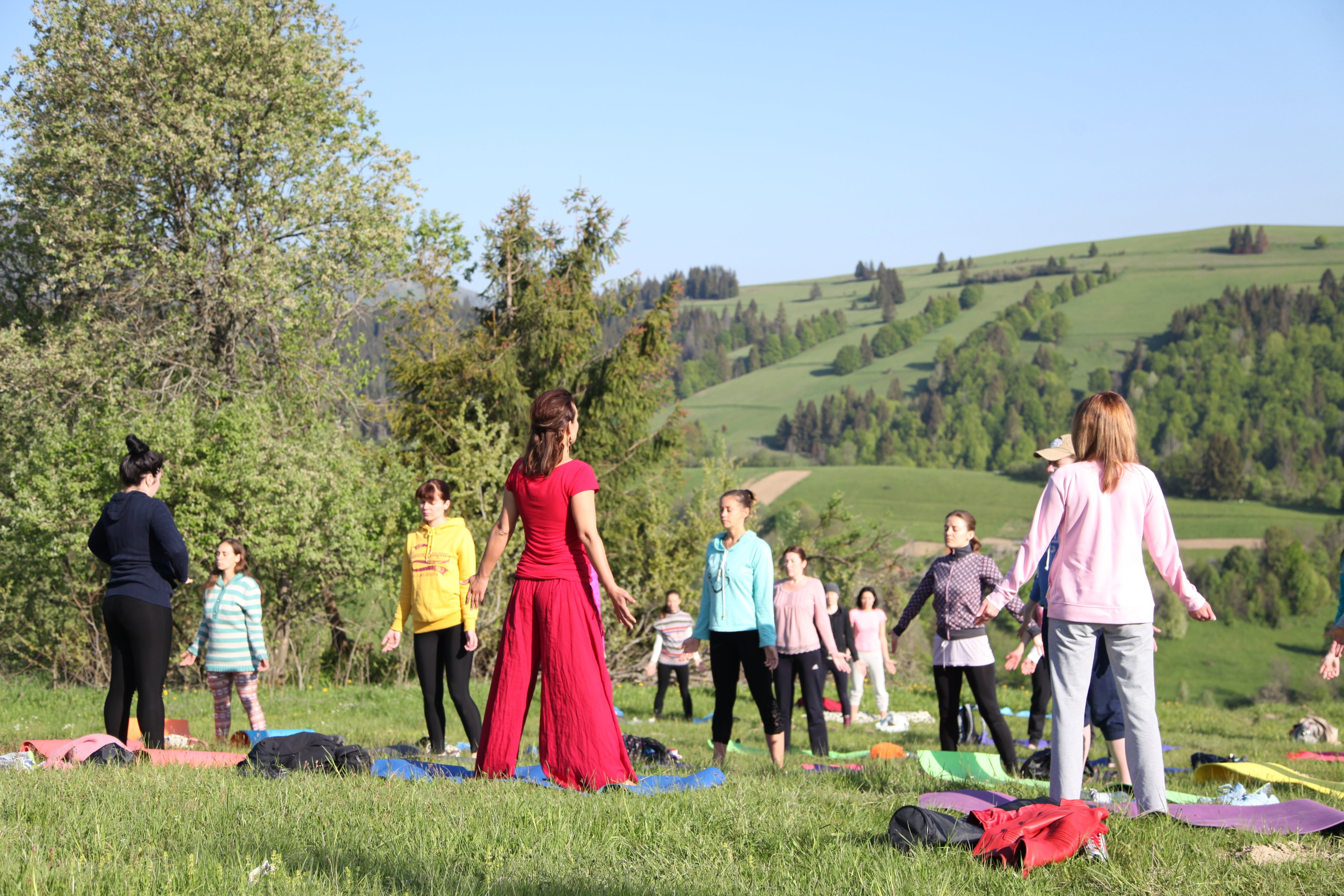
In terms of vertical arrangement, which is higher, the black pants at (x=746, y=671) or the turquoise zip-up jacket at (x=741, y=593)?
the turquoise zip-up jacket at (x=741, y=593)

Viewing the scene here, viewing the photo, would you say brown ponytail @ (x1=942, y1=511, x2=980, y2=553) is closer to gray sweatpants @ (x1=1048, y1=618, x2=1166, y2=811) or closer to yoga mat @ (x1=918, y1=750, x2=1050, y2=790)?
yoga mat @ (x1=918, y1=750, x2=1050, y2=790)

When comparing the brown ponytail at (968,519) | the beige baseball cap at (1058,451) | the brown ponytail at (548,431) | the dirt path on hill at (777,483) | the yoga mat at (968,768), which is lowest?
the dirt path on hill at (777,483)

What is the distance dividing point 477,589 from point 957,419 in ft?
564

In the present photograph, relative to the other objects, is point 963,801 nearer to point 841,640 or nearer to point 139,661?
point 139,661

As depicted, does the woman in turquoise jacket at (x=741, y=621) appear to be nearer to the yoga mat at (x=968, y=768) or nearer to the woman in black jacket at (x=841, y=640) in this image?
the yoga mat at (x=968, y=768)

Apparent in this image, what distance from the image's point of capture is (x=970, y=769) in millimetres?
6848

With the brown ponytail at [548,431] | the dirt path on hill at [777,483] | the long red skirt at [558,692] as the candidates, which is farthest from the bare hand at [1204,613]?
the dirt path on hill at [777,483]

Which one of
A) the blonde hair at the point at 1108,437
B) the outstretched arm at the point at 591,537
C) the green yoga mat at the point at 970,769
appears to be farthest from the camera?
the green yoga mat at the point at 970,769

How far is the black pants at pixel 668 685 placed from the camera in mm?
14352

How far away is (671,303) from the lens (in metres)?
27.4

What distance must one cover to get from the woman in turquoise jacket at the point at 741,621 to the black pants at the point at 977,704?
1.24m

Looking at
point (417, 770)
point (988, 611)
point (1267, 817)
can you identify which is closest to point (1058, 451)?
point (988, 611)

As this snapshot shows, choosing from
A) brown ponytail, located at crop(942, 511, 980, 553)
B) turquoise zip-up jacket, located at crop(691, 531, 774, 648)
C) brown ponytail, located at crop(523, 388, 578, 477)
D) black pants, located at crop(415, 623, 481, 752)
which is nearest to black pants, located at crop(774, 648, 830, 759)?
turquoise zip-up jacket, located at crop(691, 531, 774, 648)

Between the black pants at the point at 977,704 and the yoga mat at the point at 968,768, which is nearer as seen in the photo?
the yoga mat at the point at 968,768
